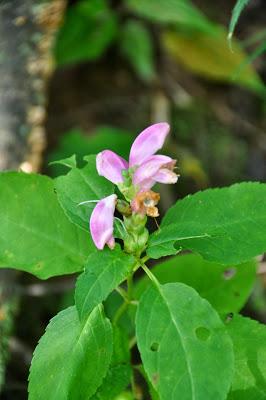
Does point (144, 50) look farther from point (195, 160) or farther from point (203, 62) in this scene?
point (195, 160)

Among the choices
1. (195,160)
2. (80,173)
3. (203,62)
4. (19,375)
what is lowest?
(19,375)

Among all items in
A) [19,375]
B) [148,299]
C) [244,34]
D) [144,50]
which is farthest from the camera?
[244,34]

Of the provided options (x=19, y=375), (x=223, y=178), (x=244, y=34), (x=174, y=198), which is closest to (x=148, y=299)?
(x=19, y=375)

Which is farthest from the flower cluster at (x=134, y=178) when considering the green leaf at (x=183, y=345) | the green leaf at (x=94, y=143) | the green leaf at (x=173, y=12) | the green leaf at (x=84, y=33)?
the green leaf at (x=84, y=33)

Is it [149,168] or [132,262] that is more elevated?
[149,168]

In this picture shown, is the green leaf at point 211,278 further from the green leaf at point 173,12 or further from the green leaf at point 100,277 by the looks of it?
the green leaf at point 173,12

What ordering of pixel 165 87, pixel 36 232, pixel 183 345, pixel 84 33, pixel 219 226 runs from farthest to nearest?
pixel 165 87, pixel 84 33, pixel 36 232, pixel 219 226, pixel 183 345

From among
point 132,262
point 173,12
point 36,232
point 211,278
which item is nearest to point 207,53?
point 173,12

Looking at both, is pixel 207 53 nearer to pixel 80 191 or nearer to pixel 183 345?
pixel 80 191
